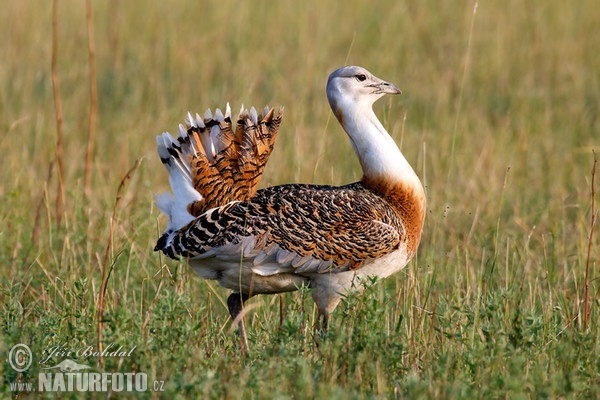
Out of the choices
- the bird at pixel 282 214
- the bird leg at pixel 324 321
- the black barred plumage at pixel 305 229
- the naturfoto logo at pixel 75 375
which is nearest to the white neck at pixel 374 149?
the bird at pixel 282 214

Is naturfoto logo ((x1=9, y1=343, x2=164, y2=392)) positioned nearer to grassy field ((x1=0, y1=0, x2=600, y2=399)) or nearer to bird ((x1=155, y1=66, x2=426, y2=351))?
grassy field ((x1=0, y1=0, x2=600, y2=399))

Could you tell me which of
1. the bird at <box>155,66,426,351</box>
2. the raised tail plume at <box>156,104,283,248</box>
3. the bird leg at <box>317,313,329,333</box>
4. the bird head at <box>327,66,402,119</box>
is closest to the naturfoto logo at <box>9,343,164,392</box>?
the bird at <box>155,66,426,351</box>

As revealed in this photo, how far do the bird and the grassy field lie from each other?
156 millimetres

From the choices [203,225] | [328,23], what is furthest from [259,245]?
[328,23]

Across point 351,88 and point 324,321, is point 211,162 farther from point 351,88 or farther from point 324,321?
point 324,321

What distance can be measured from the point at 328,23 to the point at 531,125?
7.88 feet

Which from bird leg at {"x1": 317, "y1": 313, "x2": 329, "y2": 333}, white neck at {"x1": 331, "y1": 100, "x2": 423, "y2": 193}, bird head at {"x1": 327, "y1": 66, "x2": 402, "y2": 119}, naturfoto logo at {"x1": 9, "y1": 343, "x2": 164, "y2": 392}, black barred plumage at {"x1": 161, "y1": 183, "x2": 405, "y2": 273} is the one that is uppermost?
bird head at {"x1": 327, "y1": 66, "x2": 402, "y2": 119}

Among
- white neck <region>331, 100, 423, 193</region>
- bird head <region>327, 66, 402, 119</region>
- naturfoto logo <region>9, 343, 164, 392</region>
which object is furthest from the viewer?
bird head <region>327, 66, 402, 119</region>

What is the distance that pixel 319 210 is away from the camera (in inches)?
159

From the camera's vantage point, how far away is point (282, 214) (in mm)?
4000

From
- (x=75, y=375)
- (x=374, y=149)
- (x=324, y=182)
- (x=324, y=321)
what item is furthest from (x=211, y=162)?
(x=324, y=182)

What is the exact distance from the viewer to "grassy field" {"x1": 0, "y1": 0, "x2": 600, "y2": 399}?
10.8ft

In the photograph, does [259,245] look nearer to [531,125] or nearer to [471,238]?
[471,238]

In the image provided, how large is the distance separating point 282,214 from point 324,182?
2039mm
